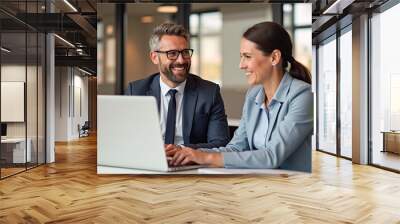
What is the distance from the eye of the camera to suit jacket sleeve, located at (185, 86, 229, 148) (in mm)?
2586

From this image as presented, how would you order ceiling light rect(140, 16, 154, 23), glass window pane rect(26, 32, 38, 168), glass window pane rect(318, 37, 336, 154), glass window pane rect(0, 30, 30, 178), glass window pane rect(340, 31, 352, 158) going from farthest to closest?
glass window pane rect(318, 37, 336, 154) → glass window pane rect(340, 31, 352, 158) → glass window pane rect(26, 32, 38, 168) → glass window pane rect(0, 30, 30, 178) → ceiling light rect(140, 16, 154, 23)

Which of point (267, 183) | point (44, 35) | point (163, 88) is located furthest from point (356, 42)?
point (163, 88)

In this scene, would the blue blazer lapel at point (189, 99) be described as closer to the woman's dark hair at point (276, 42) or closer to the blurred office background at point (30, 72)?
the woman's dark hair at point (276, 42)

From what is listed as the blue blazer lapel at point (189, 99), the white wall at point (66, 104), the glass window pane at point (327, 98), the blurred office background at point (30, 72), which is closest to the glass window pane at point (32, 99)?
the blurred office background at point (30, 72)

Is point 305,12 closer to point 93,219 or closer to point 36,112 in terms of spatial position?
point 93,219

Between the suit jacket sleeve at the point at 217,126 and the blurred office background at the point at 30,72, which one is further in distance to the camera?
the blurred office background at the point at 30,72

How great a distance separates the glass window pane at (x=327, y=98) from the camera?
999 centimetres

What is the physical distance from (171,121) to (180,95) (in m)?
0.16

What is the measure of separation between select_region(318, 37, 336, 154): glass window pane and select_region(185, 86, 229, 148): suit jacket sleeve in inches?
299

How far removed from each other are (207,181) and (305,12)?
446 centimetres

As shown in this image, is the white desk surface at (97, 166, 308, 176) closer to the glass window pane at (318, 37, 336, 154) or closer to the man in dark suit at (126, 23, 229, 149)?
the man in dark suit at (126, 23, 229, 149)

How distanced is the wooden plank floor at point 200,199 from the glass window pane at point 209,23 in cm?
153

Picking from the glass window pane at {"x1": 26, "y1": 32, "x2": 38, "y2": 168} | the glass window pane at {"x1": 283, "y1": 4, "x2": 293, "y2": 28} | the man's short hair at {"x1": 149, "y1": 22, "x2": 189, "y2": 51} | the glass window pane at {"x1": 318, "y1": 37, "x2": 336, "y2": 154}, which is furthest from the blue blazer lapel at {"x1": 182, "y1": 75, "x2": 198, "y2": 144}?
the glass window pane at {"x1": 318, "y1": 37, "x2": 336, "y2": 154}

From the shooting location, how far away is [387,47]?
830 cm
